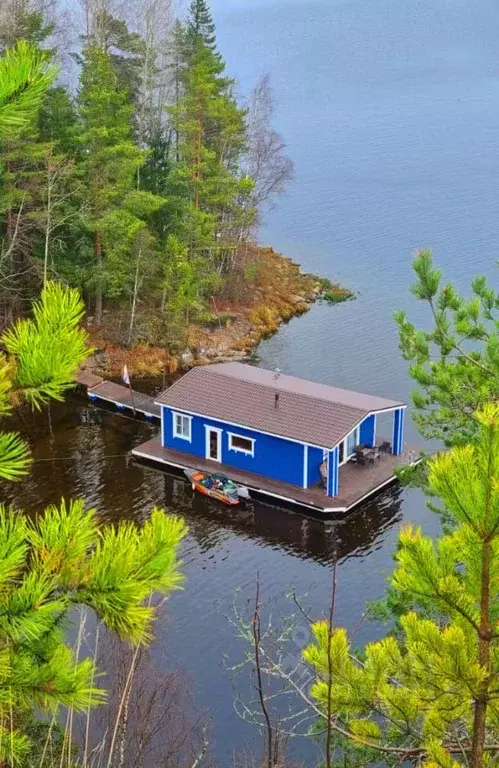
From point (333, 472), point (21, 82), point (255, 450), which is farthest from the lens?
point (255, 450)

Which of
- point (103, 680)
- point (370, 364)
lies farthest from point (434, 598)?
point (370, 364)

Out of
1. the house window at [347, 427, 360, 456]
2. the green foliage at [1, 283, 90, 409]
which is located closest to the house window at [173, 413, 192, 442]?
the house window at [347, 427, 360, 456]

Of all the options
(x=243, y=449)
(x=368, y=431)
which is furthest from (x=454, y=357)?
(x=368, y=431)

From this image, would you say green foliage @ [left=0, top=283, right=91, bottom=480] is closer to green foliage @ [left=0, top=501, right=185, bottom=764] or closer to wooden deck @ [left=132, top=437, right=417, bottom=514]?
green foliage @ [left=0, top=501, right=185, bottom=764]

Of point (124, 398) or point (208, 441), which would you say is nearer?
point (208, 441)

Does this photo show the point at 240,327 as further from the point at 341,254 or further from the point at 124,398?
the point at 341,254

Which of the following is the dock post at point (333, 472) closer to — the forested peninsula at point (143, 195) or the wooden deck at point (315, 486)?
the wooden deck at point (315, 486)

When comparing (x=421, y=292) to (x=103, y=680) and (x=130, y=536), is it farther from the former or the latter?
(x=130, y=536)
